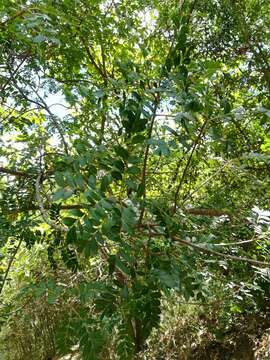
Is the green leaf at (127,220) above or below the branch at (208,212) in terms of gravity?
below

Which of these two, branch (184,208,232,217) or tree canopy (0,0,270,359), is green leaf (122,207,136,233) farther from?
branch (184,208,232,217)

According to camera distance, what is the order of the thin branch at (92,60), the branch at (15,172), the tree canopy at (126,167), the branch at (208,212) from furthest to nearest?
the thin branch at (92,60) → the branch at (208,212) → the branch at (15,172) → the tree canopy at (126,167)

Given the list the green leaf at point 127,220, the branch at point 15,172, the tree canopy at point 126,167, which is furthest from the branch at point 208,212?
the green leaf at point 127,220

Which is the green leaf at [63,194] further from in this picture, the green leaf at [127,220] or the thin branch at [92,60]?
the thin branch at [92,60]

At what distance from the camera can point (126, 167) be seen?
2.76 feet

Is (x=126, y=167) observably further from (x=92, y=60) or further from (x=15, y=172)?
(x=92, y=60)

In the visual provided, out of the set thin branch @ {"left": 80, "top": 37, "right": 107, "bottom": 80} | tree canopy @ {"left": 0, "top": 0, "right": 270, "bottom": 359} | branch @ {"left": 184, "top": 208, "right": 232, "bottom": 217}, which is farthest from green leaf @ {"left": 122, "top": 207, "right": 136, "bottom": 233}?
thin branch @ {"left": 80, "top": 37, "right": 107, "bottom": 80}

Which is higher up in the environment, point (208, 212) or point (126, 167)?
point (208, 212)

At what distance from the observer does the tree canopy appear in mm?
843

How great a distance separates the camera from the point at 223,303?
2.18 meters

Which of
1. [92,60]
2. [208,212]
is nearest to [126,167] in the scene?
[208,212]

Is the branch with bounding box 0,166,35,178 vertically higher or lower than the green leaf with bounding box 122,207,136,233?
higher

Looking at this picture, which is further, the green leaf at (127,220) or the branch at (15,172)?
the branch at (15,172)

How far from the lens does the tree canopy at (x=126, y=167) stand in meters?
0.84
